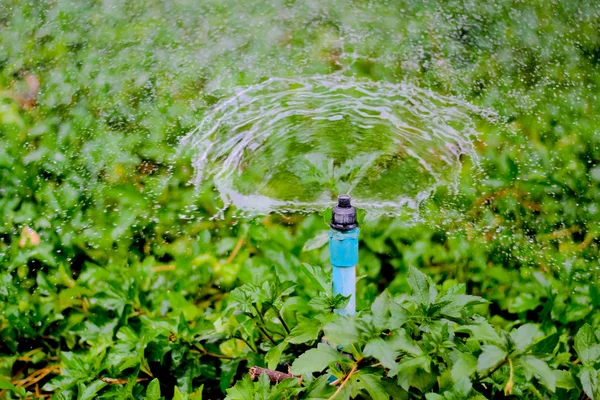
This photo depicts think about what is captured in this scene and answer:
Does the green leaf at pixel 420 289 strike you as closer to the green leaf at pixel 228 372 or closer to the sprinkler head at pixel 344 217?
the sprinkler head at pixel 344 217

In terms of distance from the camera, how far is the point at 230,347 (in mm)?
1627

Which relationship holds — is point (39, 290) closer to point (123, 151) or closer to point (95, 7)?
point (123, 151)

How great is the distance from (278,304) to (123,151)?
4.67ft

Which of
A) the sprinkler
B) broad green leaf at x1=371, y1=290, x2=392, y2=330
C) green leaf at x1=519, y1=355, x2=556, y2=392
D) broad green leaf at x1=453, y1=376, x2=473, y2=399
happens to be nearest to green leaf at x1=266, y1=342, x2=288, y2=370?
the sprinkler

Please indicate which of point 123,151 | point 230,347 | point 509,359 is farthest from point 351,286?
point 123,151

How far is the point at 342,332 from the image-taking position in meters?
0.95

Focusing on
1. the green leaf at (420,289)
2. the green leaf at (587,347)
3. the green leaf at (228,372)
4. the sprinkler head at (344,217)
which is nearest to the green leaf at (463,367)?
the green leaf at (420,289)

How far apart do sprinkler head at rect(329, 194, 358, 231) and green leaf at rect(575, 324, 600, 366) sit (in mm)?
497

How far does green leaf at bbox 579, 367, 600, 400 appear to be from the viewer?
2.96 feet

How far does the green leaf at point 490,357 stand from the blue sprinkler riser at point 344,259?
35cm

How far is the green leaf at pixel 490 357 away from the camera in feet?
2.76

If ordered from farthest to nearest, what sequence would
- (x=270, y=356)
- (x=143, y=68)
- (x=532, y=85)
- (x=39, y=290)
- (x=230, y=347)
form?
(x=143, y=68) → (x=532, y=85) → (x=39, y=290) → (x=230, y=347) → (x=270, y=356)

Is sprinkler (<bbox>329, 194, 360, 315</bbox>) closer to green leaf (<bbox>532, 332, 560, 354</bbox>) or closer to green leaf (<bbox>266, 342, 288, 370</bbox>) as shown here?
green leaf (<bbox>266, 342, 288, 370</bbox>)

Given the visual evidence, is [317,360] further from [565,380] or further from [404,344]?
[565,380]
